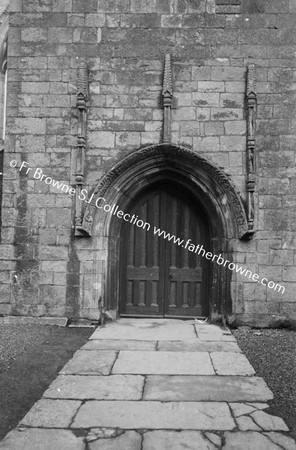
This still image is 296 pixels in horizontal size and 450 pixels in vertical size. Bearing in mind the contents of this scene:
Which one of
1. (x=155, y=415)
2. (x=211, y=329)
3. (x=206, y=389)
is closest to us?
(x=155, y=415)

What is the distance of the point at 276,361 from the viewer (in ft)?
13.4

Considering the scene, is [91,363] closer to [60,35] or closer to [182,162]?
[182,162]

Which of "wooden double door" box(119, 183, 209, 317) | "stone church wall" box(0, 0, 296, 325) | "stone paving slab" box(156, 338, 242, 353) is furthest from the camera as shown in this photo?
"wooden double door" box(119, 183, 209, 317)

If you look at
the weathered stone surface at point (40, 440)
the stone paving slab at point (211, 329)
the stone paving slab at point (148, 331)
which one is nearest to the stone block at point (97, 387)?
the weathered stone surface at point (40, 440)

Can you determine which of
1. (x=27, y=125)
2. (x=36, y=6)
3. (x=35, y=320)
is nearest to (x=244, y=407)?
(x=35, y=320)

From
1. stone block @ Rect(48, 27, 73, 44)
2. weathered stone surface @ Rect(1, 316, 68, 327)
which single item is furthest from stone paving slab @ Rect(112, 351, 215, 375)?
stone block @ Rect(48, 27, 73, 44)

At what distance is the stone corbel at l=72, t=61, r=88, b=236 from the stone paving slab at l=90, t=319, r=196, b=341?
1.38 m

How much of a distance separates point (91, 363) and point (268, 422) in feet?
6.03

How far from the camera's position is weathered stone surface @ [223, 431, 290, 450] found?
2.35 metres

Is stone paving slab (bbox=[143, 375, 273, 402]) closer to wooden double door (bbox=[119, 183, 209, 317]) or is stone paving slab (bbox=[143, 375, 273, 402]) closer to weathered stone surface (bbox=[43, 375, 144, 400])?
weathered stone surface (bbox=[43, 375, 144, 400])

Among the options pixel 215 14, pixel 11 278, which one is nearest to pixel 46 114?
pixel 11 278

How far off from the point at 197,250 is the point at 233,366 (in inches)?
105

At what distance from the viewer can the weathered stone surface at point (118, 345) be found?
457cm

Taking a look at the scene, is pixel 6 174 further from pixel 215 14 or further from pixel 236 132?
pixel 215 14
